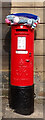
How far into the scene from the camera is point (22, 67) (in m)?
3.06

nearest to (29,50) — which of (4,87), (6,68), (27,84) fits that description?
(27,84)

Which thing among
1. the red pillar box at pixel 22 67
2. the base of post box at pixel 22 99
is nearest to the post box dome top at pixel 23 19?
the red pillar box at pixel 22 67

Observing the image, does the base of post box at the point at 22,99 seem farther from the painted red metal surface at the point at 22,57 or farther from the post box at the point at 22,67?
the painted red metal surface at the point at 22,57

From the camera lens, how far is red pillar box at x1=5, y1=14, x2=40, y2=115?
301 cm

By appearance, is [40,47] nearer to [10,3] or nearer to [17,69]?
[17,69]

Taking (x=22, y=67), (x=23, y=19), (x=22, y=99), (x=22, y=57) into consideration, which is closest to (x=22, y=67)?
(x=22, y=67)

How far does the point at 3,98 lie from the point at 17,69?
1492mm

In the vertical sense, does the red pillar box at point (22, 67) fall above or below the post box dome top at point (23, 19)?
below

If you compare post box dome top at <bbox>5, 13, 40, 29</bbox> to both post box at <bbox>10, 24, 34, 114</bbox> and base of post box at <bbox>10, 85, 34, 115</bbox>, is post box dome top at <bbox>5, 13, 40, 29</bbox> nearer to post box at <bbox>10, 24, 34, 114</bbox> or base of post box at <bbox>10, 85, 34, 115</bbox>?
→ post box at <bbox>10, 24, 34, 114</bbox>

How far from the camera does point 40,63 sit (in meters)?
4.11

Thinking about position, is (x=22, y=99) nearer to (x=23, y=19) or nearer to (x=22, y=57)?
(x=22, y=57)

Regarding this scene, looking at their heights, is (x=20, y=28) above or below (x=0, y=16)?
below

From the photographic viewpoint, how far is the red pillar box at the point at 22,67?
3.01 metres

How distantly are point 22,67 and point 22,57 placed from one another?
252 millimetres
